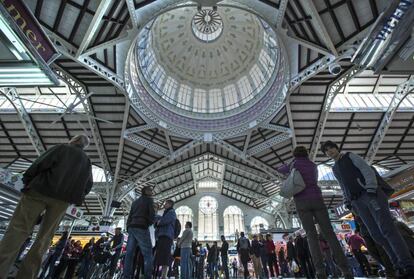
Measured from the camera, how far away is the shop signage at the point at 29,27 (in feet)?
13.3

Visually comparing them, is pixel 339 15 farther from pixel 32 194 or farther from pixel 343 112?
pixel 32 194

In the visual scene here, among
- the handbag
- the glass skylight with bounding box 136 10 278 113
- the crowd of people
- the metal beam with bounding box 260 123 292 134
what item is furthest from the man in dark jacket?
the glass skylight with bounding box 136 10 278 113

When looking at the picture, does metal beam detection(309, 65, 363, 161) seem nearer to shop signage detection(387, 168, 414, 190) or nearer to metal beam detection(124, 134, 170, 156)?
shop signage detection(387, 168, 414, 190)

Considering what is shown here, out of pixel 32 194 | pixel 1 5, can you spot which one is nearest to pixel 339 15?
pixel 1 5

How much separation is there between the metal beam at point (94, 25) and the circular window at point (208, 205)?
29640mm

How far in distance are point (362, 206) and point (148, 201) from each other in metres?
3.80

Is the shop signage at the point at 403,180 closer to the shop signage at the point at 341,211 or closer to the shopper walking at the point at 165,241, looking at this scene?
the shop signage at the point at 341,211

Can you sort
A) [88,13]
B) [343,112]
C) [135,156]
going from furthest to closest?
[135,156], [343,112], [88,13]

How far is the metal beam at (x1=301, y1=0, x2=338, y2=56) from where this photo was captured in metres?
10.2

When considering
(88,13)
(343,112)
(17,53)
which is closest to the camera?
(17,53)

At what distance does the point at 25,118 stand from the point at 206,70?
639 inches

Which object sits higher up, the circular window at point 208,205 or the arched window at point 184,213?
the circular window at point 208,205

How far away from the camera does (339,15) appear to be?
10.6 meters

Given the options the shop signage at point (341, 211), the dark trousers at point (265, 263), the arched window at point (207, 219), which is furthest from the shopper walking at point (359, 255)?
the arched window at point (207, 219)
